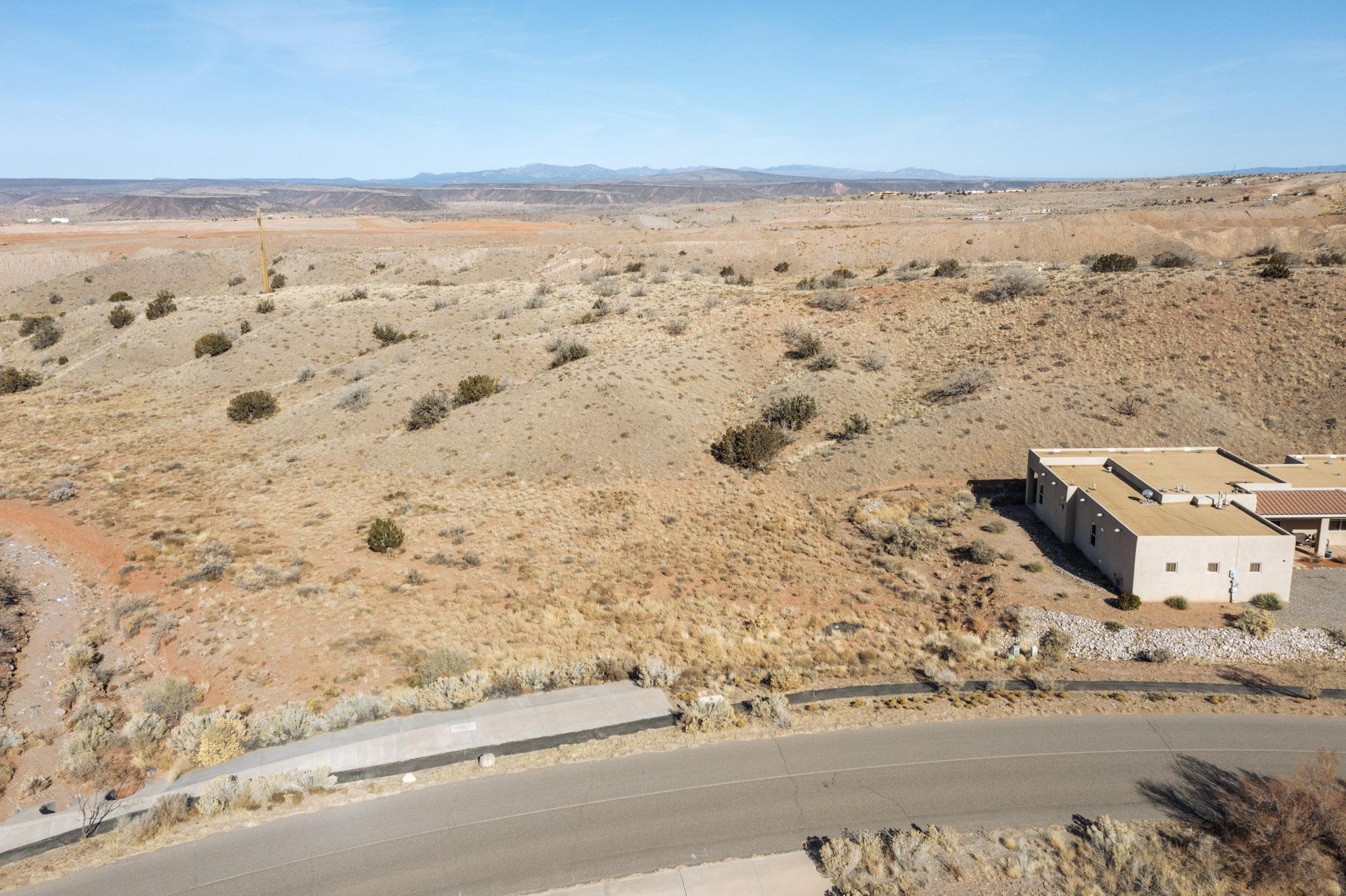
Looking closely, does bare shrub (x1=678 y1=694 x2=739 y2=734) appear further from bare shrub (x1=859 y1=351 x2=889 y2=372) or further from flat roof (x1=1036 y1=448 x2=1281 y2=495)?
bare shrub (x1=859 y1=351 x2=889 y2=372)

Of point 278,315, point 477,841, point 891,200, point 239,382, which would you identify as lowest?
point 477,841

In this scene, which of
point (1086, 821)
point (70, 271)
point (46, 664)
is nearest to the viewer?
point (1086, 821)

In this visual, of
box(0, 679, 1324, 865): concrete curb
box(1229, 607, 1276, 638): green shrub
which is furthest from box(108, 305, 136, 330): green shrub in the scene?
box(1229, 607, 1276, 638): green shrub

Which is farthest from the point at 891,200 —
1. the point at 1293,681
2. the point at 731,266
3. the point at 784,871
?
the point at 784,871

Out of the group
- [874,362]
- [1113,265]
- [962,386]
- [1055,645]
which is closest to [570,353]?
[874,362]

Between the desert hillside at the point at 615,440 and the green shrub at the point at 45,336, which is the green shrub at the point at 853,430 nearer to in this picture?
the desert hillside at the point at 615,440

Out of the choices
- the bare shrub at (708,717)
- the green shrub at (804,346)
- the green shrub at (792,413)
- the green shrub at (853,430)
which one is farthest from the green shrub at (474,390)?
the bare shrub at (708,717)

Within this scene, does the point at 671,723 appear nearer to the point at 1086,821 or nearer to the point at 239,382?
the point at 1086,821
